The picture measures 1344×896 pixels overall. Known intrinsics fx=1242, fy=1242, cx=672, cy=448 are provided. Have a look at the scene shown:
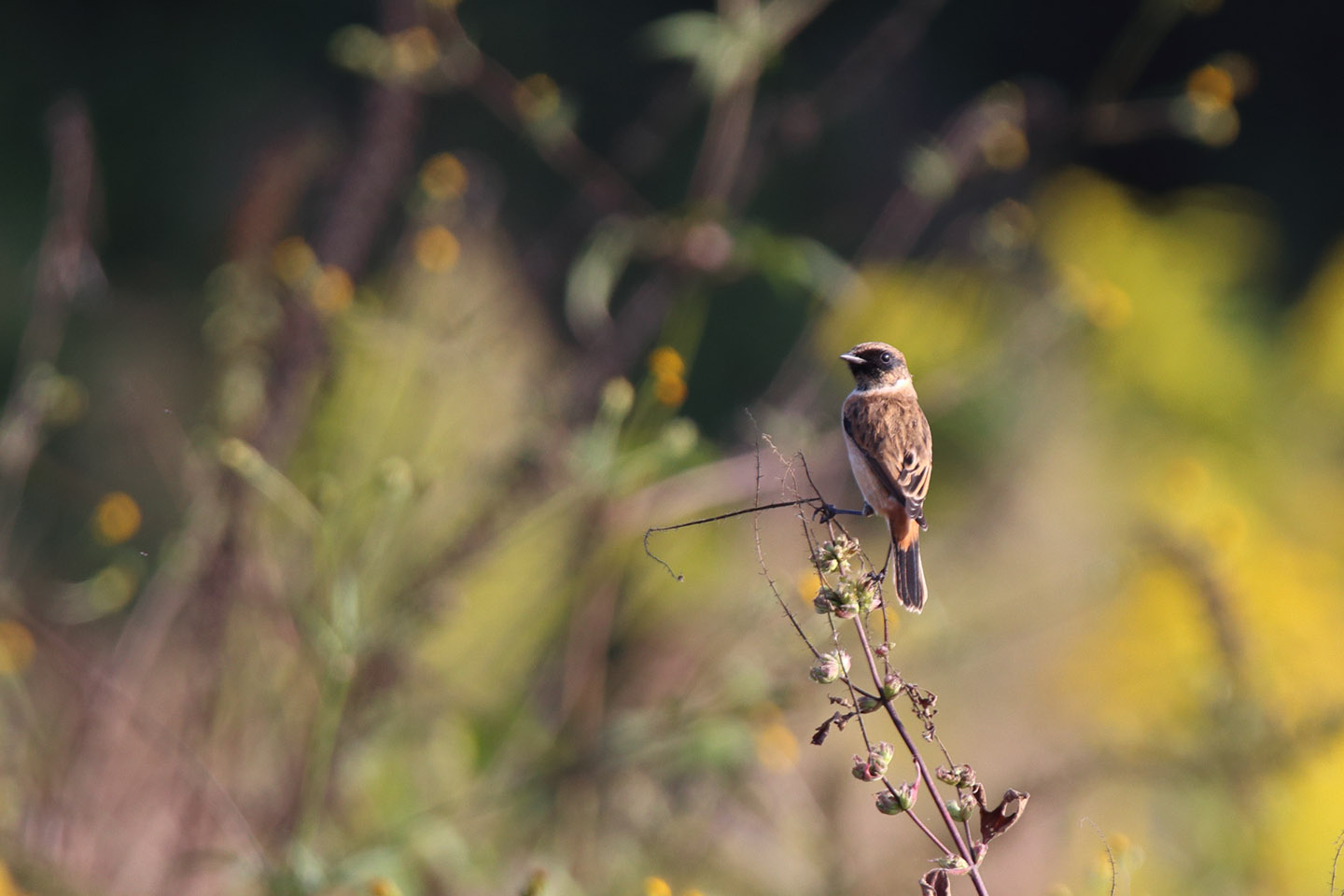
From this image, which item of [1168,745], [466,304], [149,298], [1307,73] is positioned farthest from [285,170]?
[1307,73]

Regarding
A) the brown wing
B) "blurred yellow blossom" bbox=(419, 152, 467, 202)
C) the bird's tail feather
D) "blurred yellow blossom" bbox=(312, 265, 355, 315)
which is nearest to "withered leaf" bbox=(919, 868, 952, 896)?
the bird's tail feather

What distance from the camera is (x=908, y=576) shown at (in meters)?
0.79

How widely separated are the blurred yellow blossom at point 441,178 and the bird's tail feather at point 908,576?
740 mm

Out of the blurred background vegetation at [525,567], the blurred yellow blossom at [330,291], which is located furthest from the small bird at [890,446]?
the blurred yellow blossom at [330,291]

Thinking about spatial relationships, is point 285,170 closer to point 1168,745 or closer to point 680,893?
point 680,893

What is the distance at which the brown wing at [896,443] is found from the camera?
801 mm

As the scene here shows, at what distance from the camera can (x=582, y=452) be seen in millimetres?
1161

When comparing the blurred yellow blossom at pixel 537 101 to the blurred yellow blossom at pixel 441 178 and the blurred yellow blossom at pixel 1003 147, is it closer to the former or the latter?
the blurred yellow blossom at pixel 441 178

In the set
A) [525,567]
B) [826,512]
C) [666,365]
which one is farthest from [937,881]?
[525,567]

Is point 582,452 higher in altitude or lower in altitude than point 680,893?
higher

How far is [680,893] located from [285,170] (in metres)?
0.82

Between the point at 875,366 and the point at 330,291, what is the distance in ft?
2.15

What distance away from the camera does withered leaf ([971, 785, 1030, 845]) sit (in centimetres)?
55

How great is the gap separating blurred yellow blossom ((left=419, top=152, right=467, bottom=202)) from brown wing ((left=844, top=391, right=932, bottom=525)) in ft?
2.28
